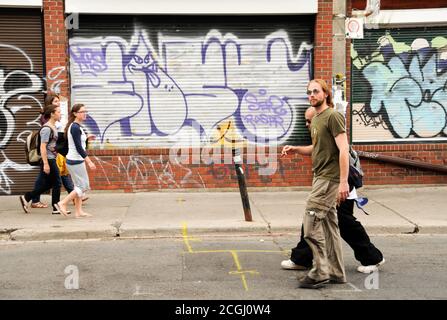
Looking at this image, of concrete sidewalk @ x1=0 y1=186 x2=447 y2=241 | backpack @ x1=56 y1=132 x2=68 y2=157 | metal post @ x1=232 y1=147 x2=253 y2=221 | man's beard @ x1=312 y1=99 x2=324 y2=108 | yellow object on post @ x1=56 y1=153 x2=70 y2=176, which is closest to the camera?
man's beard @ x1=312 y1=99 x2=324 y2=108

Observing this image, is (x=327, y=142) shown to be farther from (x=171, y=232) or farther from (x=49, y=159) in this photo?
(x=49, y=159)

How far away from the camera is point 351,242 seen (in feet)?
19.3

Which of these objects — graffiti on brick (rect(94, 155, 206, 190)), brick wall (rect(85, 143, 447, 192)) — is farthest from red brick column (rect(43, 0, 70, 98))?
graffiti on brick (rect(94, 155, 206, 190))

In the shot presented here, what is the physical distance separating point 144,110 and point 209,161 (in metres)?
1.58

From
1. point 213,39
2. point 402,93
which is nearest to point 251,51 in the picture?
point 213,39

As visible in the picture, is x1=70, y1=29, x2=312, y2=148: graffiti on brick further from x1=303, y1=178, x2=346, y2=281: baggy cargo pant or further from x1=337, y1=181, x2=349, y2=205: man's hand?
x1=337, y1=181, x2=349, y2=205: man's hand

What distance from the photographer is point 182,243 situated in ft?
24.2

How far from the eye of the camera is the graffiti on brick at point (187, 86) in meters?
10.7

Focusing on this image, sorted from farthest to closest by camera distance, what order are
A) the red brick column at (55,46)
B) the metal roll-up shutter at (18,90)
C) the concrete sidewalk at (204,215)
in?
the metal roll-up shutter at (18,90), the red brick column at (55,46), the concrete sidewalk at (204,215)

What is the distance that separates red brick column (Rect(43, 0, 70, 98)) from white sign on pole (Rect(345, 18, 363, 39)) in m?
5.24

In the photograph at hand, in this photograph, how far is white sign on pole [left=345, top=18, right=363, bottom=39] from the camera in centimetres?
1045

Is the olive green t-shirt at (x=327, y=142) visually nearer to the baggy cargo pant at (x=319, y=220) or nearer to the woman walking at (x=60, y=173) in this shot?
the baggy cargo pant at (x=319, y=220)

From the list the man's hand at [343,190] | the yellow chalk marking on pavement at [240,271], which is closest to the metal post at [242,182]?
the yellow chalk marking on pavement at [240,271]

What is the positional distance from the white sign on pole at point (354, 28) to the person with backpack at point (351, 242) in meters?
5.07
